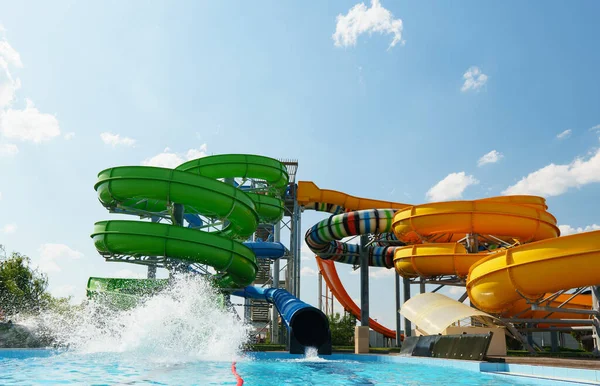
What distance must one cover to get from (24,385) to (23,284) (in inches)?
1119

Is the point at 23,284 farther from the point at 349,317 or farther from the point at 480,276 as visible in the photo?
the point at 480,276

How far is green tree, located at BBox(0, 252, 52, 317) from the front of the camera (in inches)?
1157

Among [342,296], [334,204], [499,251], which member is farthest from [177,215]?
[342,296]

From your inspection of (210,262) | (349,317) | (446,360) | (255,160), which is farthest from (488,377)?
(349,317)

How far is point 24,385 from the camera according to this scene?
6914 millimetres

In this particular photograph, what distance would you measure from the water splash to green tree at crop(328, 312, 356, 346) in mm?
10972

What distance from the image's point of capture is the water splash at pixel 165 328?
42.6 ft

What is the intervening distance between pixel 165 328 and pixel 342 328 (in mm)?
16030

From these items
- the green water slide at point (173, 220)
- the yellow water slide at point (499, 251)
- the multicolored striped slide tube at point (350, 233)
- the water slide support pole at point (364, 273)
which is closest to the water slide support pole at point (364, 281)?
the water slide support pole at point (364, 273)

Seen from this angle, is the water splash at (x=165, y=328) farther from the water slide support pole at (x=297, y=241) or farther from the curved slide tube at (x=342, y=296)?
the curved slide tube at (x=342, y=296)

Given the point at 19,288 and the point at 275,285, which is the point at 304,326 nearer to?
the point at 275,285

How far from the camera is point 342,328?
92.2ft

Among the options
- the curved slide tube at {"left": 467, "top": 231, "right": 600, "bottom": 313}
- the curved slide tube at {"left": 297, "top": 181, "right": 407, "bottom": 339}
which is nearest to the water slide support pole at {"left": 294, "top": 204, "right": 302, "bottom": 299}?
the curved slide tube at {"left": 297, "top": 181, "right": 407, "bottom": 339}

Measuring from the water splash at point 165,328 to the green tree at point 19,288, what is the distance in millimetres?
13444
